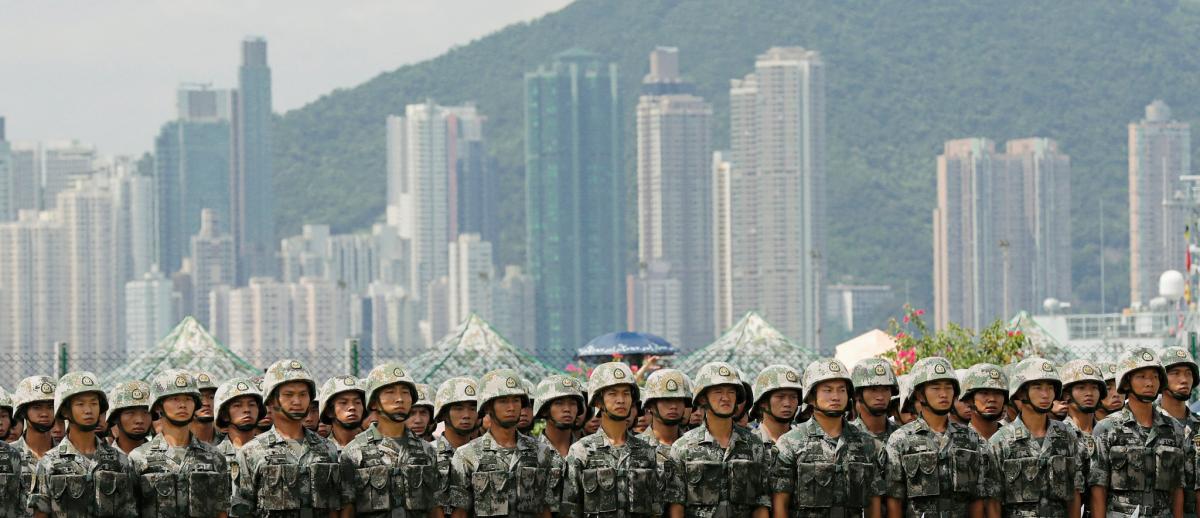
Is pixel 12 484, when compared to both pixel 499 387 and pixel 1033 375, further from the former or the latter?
pixel 1033 375

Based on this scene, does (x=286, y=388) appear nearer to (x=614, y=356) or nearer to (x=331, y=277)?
(x=614, y=356)

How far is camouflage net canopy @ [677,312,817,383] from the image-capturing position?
20.3 m

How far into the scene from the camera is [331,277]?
19838 cm

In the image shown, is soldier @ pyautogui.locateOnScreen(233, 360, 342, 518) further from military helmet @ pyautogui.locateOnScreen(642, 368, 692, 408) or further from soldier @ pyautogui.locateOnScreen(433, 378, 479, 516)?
military helmet @ pyautogui.locateOnScreen(642, 368, 692, 408)

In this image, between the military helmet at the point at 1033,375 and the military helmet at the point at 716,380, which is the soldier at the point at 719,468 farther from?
the military helmet at the point at 1033,375

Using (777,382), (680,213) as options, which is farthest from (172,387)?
(680,213)

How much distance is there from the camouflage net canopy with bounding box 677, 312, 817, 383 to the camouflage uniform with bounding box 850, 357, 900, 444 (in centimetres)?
852

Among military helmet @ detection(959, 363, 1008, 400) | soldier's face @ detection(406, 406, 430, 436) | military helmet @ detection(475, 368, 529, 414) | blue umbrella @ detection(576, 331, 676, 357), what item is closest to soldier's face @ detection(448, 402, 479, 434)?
military helmet @ detection(475, 368, 529, 414)

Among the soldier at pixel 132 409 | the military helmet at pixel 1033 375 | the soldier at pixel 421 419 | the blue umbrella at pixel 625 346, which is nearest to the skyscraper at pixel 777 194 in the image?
the blue umbrella at pixel 625 346

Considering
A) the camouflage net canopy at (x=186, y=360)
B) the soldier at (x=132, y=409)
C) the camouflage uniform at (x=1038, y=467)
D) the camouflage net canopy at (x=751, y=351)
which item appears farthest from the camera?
the camouflage net canopy at (x=751, y=351)

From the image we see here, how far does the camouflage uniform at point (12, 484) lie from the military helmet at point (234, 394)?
3.26 ft

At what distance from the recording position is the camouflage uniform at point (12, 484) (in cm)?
1046

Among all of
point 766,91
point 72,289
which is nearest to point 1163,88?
point 766,91

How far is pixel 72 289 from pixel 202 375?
578 feet
